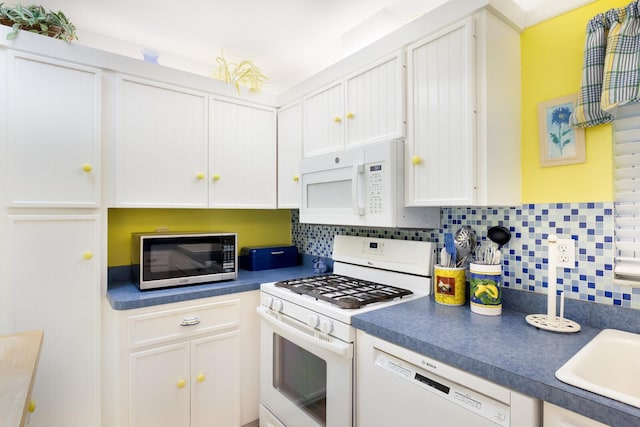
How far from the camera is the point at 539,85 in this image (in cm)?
144

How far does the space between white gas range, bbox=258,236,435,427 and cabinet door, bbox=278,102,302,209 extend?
0.47 meters

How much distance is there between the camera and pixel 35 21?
1640mm

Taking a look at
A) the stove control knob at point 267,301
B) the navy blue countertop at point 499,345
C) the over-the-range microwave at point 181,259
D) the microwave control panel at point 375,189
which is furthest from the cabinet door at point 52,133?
the navy blue countertop at point 499,345

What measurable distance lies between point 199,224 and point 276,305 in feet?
3.25

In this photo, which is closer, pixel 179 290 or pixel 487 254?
pixel 487 254

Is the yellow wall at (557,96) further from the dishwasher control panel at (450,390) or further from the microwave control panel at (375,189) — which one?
the dishwasher control panel at (450,390)

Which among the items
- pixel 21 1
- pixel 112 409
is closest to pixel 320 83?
pixel 21 1

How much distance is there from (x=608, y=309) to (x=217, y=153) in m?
2.10

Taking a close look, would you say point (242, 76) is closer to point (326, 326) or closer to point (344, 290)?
point (344, 290)

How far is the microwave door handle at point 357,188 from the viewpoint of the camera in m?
1.70

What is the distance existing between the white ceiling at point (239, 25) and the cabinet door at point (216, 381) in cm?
181

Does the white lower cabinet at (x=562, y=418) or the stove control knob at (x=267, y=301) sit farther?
the stove control knob at (x=267, y=301)

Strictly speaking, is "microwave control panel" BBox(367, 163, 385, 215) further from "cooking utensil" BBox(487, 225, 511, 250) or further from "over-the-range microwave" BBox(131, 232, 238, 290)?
"over-the-range microwave" BBox(131, 232, 238, 290)

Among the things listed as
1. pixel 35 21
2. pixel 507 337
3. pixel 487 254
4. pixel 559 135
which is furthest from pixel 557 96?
pixel 35 21
